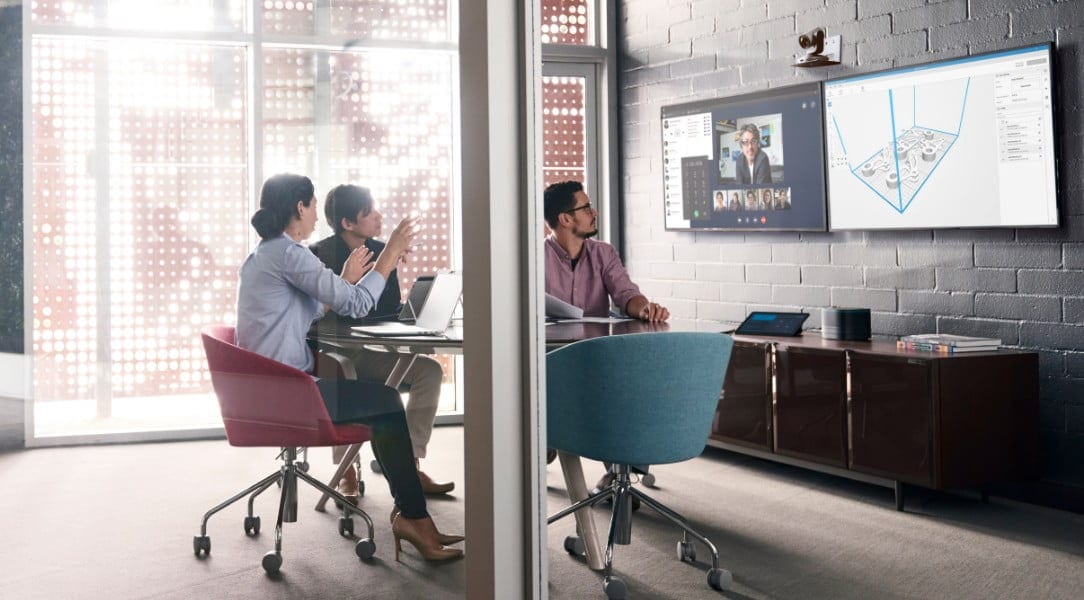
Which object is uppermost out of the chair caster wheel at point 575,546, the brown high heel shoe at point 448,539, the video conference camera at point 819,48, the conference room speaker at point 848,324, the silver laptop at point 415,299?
the video conference camera at point 819,48

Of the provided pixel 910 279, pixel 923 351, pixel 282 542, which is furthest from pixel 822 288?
pixel 282 542

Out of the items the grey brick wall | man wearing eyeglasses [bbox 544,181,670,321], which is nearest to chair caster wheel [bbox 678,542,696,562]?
man wearing eyeglasses [bbox 544,181,670,321]

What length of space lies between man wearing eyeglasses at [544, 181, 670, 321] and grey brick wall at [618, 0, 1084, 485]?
923 mm

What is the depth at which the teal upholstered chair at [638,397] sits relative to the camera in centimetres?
272

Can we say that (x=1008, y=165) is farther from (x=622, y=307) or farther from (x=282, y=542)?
(x=282, y=542)

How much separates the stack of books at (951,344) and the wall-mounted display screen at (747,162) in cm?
82

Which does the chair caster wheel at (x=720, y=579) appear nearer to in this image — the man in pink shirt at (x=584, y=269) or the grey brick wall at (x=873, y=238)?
the man in pink shirt at (x=584, y=269)

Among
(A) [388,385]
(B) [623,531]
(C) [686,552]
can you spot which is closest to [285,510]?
(A) [388,385]

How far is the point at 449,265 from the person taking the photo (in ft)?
7.14

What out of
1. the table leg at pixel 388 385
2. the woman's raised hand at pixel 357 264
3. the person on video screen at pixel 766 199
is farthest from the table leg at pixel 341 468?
the person on video screen at pixel 766 199

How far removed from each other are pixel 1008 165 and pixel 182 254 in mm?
2789

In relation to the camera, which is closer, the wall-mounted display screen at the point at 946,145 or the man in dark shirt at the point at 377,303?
the man in dark shirt at the point at 377,303

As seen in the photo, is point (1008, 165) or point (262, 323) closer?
point (262, 323)

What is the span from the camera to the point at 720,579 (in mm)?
2812
